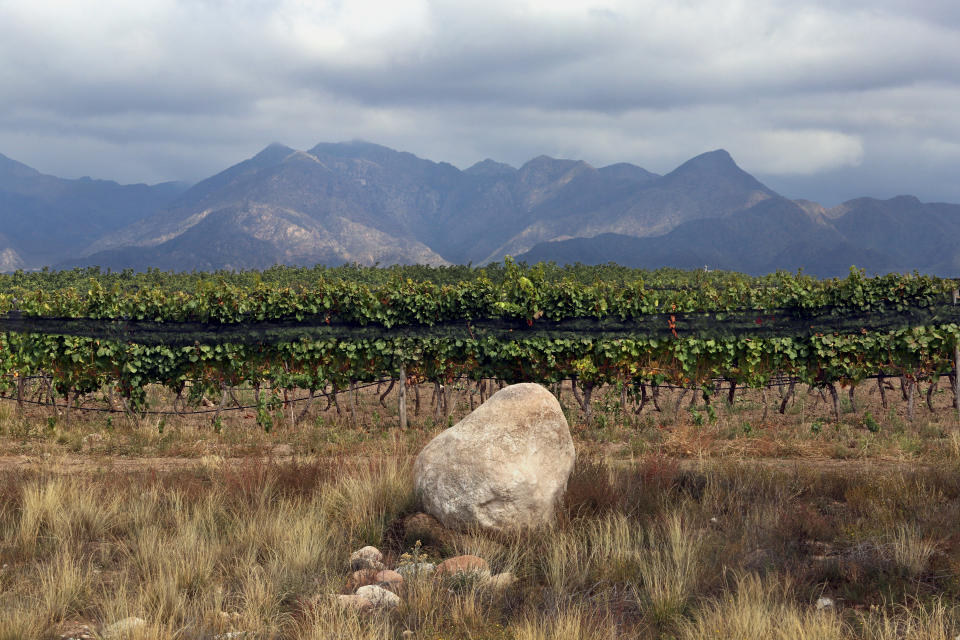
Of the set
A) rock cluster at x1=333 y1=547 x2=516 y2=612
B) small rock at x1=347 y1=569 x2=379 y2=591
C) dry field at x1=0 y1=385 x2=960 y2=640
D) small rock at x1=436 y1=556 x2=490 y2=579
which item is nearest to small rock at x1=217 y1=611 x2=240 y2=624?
dry field at x1=0 y1=385 x2=960 y2=640

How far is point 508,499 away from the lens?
680 cm

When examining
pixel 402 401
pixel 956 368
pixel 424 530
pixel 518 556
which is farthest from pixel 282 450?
pixel 956 368

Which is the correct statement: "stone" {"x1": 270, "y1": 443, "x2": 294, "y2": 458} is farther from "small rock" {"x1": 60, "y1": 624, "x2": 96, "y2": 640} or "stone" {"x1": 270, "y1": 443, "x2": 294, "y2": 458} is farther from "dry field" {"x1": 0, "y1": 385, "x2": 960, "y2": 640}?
"small rock" {"x1": 60, "y1": 624, "x2": 96, "y2": 640}

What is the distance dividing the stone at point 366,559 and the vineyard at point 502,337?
7002mm

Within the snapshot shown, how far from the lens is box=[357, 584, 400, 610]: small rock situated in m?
5.47

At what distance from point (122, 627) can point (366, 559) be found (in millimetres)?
2109

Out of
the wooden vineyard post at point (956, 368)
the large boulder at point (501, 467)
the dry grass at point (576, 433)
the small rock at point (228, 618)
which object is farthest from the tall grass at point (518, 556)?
the wooden vineyard post at point (956, 368)

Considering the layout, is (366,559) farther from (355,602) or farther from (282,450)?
(282,450)

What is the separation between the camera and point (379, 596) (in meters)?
5.58

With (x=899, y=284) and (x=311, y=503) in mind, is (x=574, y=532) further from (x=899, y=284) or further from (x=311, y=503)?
(x=899, y=284)

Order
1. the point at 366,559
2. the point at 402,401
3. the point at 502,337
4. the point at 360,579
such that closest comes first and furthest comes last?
the point at 360,579 → the point at 366,559 → the point at 402,401 → the point at 502,337

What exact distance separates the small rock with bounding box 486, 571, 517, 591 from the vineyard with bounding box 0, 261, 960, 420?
7.41 meters

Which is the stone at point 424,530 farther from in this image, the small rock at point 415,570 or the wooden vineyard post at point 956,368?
the wooden vineyard post at point 956,368

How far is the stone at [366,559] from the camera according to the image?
6453 mm
